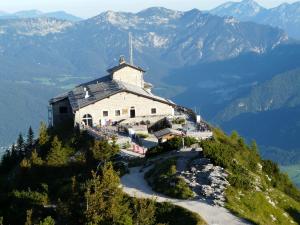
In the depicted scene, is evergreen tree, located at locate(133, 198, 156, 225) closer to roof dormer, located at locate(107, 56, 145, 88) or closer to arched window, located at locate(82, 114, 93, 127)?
arched window, located at locate(82, 114, 93, 127)

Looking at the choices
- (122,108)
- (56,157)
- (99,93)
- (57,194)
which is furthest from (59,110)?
(57,194)

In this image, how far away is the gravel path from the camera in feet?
98.9

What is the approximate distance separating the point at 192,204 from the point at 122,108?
109 ft

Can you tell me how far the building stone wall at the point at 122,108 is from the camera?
63469 millimetres

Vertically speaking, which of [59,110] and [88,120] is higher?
[59,110]

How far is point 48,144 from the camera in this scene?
178 feet

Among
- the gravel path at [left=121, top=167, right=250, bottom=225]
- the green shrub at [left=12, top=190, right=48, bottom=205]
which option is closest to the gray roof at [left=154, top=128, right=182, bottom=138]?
the gravel path at [left=121, top=167, right=250, bottom=225]

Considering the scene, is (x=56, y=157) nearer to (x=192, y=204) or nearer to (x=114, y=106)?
(x=192, y=204)

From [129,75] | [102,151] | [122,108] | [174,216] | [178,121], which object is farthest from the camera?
[129,75]

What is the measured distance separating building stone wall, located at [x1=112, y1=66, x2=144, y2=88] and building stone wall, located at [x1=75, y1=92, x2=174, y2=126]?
13548mm

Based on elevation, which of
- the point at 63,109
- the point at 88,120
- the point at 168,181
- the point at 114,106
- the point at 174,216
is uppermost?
the point at 63,109

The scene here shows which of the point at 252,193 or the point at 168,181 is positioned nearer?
the point at 252,193

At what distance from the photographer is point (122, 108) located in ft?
212

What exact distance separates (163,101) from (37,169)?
2457 centimetres
